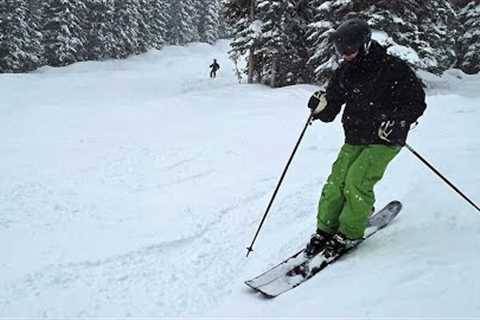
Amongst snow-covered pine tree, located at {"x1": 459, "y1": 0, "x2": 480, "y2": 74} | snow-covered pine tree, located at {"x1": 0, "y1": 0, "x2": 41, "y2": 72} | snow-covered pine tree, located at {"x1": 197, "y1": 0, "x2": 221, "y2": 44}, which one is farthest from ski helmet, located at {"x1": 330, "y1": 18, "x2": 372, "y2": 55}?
snow-covered pine tree, located at {"x1": 197, "y1": 0, "x2": 221, "y2": 44}

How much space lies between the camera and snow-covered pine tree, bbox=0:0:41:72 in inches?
1300

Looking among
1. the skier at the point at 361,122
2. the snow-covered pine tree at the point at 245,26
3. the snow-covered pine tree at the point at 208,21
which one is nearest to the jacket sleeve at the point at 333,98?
the skier at the point at 361,122

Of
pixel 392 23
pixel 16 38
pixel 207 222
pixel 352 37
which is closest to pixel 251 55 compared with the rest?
pixel 392 23

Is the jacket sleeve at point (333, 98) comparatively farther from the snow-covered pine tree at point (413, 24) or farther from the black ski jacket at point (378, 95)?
the snow-covered pine tree at point (413, 24)

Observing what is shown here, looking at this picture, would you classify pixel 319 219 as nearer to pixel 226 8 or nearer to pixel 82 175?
pixel 82 175

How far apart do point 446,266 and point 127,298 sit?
9.20ft

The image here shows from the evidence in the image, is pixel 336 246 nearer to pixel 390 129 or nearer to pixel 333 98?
pixel 390 129

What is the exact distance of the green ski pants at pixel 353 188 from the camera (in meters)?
Result: 4.34

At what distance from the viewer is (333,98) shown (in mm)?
4762

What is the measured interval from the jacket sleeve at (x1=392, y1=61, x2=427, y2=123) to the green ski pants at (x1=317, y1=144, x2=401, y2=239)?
1.08 ft

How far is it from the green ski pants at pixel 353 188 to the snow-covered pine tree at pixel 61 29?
38204 mm

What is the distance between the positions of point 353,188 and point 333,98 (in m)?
0.98

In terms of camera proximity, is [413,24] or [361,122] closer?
[361,122]

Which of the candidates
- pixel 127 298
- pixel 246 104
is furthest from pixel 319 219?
pixel 246 104
